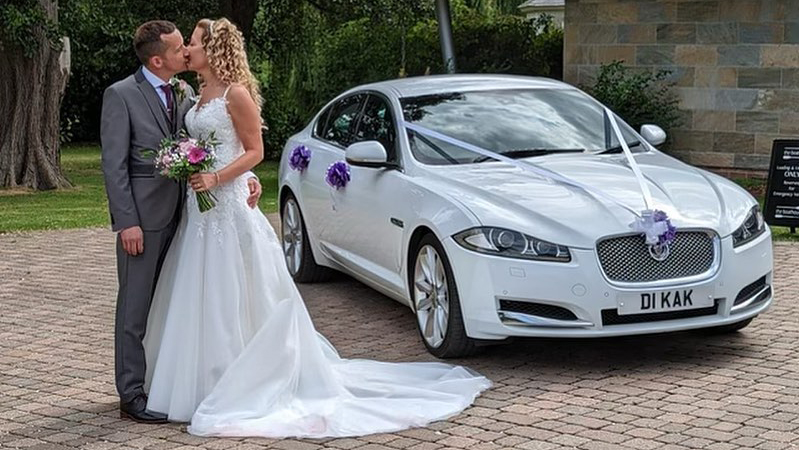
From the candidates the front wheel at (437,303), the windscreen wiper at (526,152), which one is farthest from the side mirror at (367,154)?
the front wheel at (437,303)

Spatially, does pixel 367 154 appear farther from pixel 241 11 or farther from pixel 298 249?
pixel 241 11

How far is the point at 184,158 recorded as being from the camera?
18.9 ft

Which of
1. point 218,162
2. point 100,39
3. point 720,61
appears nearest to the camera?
point 218,162

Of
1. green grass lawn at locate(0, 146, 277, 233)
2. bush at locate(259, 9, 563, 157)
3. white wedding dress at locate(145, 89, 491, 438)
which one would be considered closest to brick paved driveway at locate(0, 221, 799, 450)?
white wedding dress at locate(145, 89, 491, 438)

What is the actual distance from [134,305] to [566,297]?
2.35m

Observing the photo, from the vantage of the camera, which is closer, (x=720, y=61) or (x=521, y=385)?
(x=521, y=385)

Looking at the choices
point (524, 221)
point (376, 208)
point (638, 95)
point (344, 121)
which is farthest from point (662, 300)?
point (638, 95)

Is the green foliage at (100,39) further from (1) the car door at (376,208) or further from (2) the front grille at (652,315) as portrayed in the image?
(2) the front grille at (652,315)

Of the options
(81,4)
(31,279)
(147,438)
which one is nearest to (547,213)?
(147,438)

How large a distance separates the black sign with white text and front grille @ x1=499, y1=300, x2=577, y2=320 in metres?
5.90

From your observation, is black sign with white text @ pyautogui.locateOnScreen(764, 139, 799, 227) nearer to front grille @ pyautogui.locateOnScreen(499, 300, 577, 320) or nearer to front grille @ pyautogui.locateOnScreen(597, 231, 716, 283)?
front grille @ pyautogui.locateOnScreen(597, 231, 716, 283)

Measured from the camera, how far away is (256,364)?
235 inches

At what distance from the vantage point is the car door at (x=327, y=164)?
8945 mm

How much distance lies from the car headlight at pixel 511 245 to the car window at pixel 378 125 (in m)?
1.47
